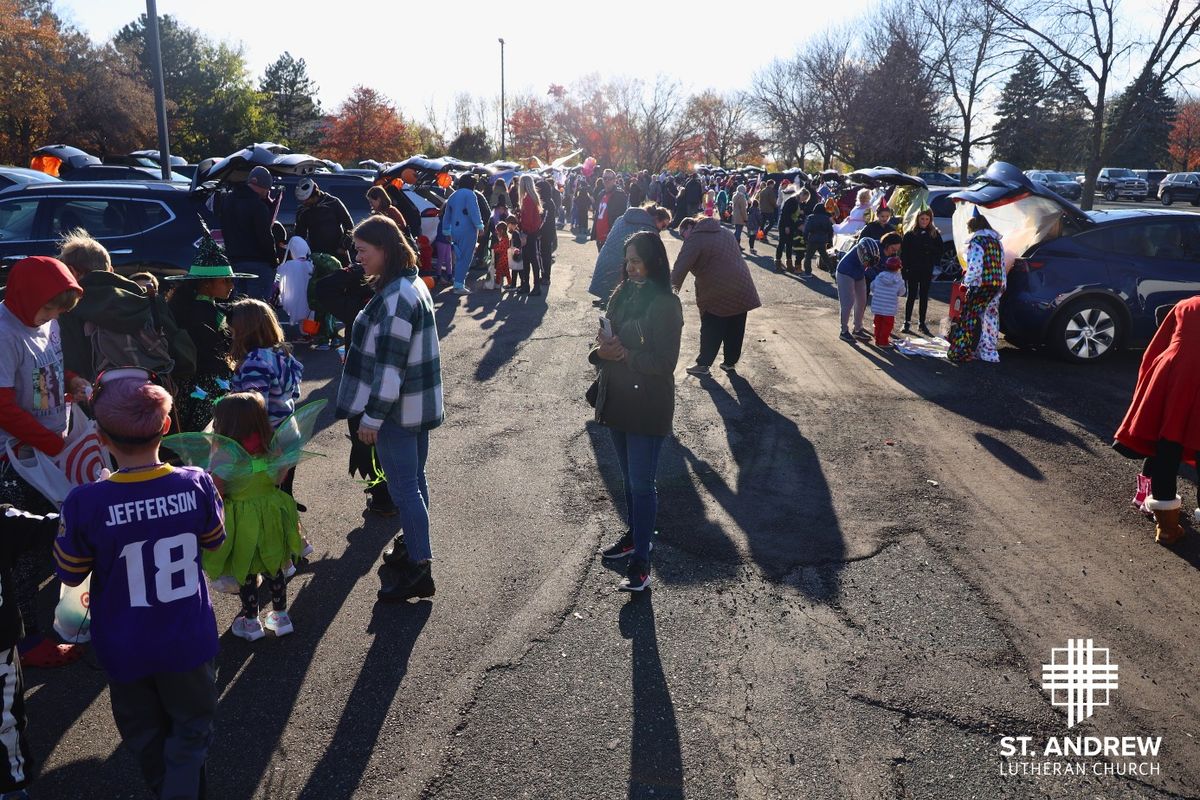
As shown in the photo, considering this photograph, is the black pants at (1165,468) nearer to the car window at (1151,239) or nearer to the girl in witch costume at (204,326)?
the car window at (1151,239)

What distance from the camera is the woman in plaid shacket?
13.3 feet

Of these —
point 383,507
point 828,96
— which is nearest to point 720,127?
point 828,96

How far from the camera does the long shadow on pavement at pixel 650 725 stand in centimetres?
312

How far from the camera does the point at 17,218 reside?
32.7ft

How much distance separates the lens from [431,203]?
1612cm

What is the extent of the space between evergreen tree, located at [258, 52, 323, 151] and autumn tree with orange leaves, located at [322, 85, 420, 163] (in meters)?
3.77

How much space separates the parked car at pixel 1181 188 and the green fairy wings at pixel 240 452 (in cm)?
5112

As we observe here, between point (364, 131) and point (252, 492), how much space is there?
167 ft

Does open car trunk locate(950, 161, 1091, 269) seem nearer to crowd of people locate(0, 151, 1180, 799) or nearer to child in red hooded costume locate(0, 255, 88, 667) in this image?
crowd of people locate(0, 151, 1180, 799)

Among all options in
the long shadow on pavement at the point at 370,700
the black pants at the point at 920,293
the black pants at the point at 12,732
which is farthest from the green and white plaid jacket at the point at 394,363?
the black pants at the point at 920,293

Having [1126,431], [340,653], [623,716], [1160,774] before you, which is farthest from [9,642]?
[1126,431]

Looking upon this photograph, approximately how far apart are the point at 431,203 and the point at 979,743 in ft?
47.9

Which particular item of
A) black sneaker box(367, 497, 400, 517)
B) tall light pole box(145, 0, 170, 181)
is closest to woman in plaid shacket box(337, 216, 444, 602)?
black sneaker box(367, 497, 400, 517)

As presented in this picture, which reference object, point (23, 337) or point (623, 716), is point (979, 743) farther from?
point (23, 337)
